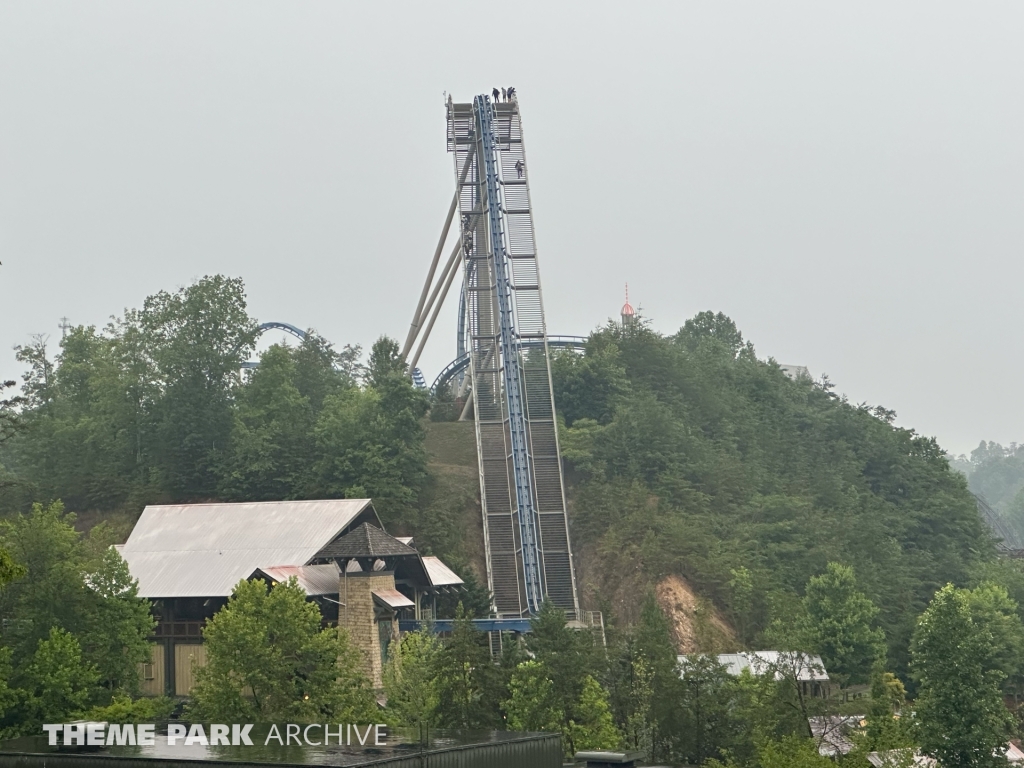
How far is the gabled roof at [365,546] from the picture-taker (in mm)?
50469

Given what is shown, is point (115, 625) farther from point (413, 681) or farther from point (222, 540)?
point (222, 540)

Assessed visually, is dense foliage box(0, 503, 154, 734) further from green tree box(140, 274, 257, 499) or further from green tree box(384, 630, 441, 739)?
green tree box(140, 274, 257, 499)

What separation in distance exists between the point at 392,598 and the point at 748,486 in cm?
2998

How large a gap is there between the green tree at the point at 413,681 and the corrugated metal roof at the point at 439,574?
828cm

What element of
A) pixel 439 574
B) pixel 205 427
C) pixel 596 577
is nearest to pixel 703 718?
pixel 439 574

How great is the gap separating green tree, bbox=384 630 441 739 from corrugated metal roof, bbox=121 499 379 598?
7.11 m

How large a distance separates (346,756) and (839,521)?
152 feet

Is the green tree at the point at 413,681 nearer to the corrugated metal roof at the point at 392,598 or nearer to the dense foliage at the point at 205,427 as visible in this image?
the corrugated metal roof at the point at 392,598

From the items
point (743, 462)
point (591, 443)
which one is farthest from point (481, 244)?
point (743, 462)

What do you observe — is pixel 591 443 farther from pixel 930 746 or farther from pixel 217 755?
pixel 217 755

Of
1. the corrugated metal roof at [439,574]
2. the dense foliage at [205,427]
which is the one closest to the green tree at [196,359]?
the dense foliage at [205,427]

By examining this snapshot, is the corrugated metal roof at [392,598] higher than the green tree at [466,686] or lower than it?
higher

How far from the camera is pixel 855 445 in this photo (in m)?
82.7

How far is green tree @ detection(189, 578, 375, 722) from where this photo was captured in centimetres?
3878
